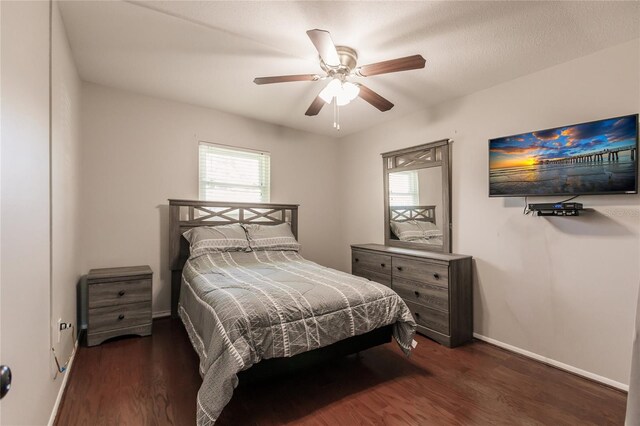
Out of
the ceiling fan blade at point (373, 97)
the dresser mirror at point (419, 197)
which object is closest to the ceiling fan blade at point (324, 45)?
the ceiling fan blade at point (373, 97)

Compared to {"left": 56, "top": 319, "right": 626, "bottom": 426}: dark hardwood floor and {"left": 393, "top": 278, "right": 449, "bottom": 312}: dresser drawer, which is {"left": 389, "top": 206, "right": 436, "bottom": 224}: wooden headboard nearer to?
{"left": 393, "top": 278, "right": 449, "bottom": 312}: dresser drawer

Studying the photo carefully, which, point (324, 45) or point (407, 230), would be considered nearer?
point (324, 45)

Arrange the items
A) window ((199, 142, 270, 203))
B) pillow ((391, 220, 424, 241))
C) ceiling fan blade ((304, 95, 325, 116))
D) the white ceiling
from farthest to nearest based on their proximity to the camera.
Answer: window ((199, 142, 270, 203)), pillow ((391, 220, 424, 241)), ceiling fan blade ((304, 95, 325, 116)), the white ceiling

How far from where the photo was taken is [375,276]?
3518 millimetres

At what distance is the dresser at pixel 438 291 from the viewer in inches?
107

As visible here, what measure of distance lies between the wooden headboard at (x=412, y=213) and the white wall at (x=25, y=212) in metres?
3.28

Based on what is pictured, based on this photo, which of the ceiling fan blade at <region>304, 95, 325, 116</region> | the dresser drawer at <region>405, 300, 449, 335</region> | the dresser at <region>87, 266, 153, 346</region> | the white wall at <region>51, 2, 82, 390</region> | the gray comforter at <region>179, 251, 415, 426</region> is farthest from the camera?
the dresser drawer at <region>405, 300, 449, 335</region>

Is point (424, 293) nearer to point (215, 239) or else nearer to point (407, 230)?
point (407, 230)

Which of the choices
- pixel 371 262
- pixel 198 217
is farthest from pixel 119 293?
pixel 371 262

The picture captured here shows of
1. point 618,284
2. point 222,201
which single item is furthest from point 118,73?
point 618,284

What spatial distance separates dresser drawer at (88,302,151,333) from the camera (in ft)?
8.65

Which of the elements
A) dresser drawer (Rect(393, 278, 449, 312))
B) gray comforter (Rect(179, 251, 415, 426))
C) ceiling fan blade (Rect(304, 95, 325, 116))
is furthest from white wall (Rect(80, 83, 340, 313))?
dresser drawer (Rect(393, 278, 449, 312))

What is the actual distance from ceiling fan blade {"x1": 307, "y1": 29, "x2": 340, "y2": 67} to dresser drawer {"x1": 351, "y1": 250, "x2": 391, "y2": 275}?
7.11 ft

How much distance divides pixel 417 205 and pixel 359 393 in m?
2.22
